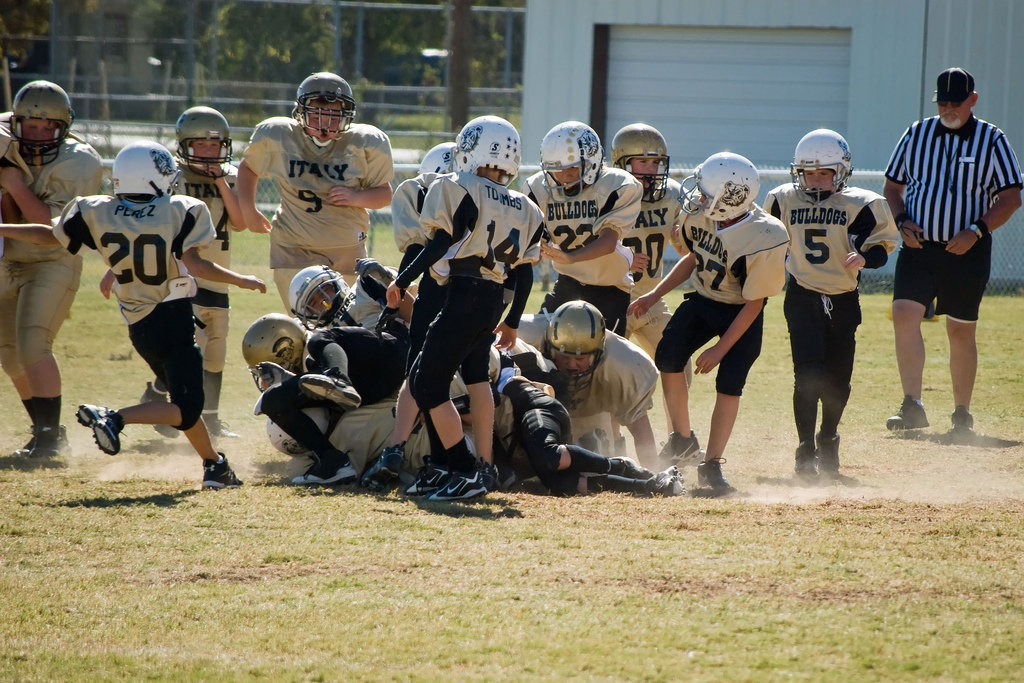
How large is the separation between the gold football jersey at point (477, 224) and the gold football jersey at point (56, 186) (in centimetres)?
253

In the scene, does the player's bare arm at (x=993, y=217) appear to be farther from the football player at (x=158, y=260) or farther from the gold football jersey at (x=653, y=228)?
the football player at (x=158, y=260)

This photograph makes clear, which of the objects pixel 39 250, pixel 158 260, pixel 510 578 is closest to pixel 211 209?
pixel 39 250

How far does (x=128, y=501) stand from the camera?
5.37m

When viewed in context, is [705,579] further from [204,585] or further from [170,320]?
[170,320]

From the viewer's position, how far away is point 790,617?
3.80 meters

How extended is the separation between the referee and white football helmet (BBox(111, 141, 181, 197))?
466 cm

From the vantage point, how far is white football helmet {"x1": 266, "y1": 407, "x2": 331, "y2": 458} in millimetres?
5867

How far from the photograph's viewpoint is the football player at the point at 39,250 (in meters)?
6.52

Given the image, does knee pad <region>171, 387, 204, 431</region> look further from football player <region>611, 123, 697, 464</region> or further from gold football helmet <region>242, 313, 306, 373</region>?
football player <region>611, 123, 697, 464</region>

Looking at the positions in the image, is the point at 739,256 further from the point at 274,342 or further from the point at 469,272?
the point at 274,342

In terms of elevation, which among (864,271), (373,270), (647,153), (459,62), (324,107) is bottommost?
(864,271)

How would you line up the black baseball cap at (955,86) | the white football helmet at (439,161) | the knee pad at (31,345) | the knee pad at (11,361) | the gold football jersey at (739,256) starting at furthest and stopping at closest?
Result: the black baseball cap at (955,86), the white football helmet at (439,161), the knee pad at (11,361), the knee pad at (31,345), the gold football jersey at (739,256)

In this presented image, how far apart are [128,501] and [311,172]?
103 inches

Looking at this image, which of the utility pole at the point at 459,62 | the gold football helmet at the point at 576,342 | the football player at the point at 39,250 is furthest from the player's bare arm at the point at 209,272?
the utility pole at the point at 459,62
